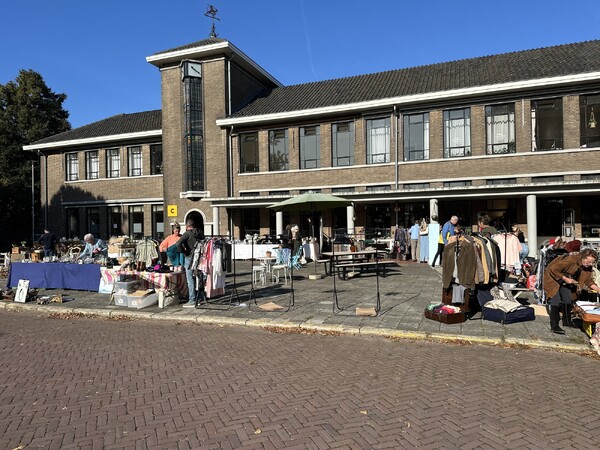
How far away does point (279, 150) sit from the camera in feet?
76.9

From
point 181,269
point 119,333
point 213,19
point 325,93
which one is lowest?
point 119,333

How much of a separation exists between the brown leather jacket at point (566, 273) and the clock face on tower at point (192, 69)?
22842 millimetres

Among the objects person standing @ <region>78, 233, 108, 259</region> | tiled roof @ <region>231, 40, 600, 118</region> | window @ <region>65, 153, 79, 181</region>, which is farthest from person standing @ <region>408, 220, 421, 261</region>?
window @ <region>65, 153, 79, 181</region>

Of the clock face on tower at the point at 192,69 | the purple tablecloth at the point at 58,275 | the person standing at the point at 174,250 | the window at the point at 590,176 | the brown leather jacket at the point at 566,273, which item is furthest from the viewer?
the clock face on tower at the point at 192,69

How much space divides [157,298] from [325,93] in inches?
729

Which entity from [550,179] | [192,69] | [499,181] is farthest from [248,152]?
[550,179]

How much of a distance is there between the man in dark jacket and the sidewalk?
42 cm

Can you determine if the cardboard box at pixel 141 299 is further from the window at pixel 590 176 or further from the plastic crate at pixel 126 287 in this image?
the window at pixel 590 176

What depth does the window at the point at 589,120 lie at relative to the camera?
1767 cm

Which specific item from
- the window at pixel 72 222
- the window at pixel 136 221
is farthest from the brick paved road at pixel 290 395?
the window at pixel 72 222

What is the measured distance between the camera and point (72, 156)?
29.4 metres

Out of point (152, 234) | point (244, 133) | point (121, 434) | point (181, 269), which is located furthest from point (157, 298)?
point (152, 234)

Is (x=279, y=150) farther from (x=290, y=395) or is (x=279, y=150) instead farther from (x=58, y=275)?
(x=290, y=395)

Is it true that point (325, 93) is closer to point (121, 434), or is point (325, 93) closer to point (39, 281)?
point (39, 281)
